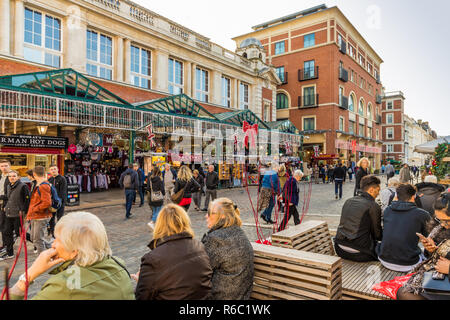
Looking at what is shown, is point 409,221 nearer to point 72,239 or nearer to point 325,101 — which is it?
point 72,239

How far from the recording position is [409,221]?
10.7 feet

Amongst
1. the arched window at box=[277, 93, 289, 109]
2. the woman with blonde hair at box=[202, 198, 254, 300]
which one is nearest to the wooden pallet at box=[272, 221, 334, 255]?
the woman with blonde hair at box=[202, 198, 254, 300]

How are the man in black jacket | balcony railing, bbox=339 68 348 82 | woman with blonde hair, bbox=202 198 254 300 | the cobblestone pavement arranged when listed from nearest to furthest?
woman with blonde hair, bbox=202 198 254 300 < the man in black jacket < the cobblestone pavement < balcony railing, bbox=339 68 348 82

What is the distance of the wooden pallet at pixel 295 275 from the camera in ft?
7.76

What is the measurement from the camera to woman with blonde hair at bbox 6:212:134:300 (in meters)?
1.77

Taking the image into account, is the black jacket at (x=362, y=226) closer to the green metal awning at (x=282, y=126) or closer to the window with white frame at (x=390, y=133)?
the green metal awning at (x=282, y=126)

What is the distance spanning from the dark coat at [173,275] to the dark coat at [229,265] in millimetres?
292

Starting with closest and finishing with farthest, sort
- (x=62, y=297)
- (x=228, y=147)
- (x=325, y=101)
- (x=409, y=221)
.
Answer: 1. (x=62, y=297)
2. (x=409, y=221)
3. (x=228, y=147)
4. (x=325, y=101)

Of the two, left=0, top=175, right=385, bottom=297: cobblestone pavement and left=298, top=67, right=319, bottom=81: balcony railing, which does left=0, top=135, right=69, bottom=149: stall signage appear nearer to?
left=0, top=175, right=385, bottom=297: cobblestone pavement

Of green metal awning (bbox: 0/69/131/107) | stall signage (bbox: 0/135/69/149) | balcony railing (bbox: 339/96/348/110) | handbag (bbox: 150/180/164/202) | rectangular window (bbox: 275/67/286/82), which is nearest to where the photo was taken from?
handbag (bbox: 150/180/164/202)

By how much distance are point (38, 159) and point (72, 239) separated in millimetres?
14620

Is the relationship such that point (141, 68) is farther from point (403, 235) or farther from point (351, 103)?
point (351, 103)

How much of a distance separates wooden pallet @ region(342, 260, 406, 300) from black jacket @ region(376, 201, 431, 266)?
0.17 metres
